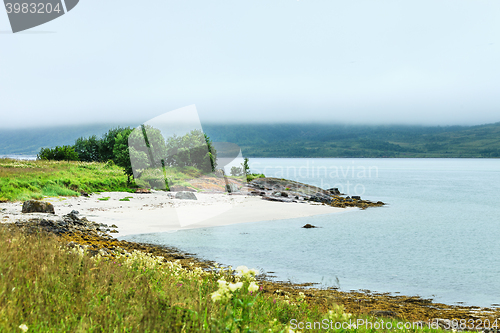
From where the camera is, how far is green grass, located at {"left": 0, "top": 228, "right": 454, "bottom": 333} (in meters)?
3.60

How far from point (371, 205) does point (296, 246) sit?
31.0 m

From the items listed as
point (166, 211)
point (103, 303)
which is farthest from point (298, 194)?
point (103, 303)

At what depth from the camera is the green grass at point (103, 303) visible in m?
3.60

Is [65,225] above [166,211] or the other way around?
above

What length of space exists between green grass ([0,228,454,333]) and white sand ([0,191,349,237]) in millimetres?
12534

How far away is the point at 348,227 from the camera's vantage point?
30.9 metres

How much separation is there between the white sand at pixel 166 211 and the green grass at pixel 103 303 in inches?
A: 493

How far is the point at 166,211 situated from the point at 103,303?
27.2 m

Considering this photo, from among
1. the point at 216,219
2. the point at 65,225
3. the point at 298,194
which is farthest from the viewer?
the point at 298,194

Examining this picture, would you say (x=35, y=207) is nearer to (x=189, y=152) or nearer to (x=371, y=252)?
(x=371, y=252)

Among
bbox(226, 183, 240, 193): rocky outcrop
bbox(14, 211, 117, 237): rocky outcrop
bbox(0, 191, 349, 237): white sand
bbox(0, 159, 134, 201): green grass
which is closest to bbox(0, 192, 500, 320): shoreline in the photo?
bbox(0, 191, 349, 237): white sand

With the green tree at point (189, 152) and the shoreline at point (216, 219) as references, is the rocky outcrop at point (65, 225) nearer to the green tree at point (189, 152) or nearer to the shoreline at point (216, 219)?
the shoreline at point (216, 219)

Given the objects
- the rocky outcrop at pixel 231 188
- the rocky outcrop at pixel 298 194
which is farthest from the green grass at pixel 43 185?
the rocky outcrop at pixel 298 194

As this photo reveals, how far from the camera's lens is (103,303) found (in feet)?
13.6
